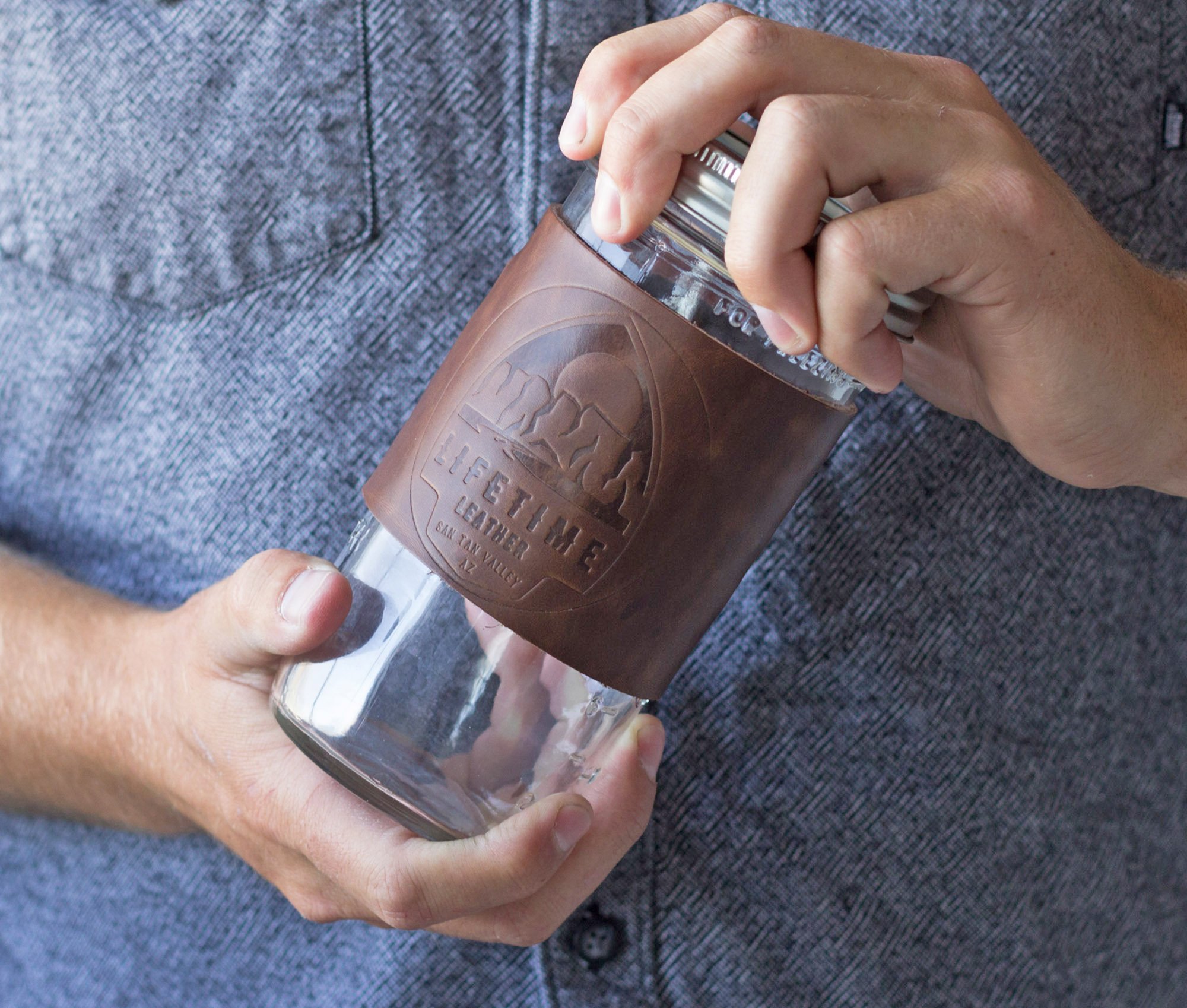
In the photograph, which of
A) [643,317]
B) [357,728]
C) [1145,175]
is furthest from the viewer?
[1145,175]

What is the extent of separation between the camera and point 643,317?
0.52 meters

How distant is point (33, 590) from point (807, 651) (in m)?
0.65

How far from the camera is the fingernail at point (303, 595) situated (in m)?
0.60

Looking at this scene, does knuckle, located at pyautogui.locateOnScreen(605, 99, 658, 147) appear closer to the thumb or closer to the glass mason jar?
the glass mason jar

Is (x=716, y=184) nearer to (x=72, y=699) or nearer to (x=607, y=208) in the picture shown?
(x=607, y=208)

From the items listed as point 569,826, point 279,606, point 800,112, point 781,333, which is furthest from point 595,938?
point 800,112

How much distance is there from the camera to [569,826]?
600 millimetres

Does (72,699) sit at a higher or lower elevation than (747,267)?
lower

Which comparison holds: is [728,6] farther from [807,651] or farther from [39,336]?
[39,336]

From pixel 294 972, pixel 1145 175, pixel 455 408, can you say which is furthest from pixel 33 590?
pixel 1145 175

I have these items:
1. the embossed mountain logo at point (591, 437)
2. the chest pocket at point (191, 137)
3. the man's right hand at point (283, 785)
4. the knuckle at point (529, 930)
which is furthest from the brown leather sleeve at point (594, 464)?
the chest pocket at point (191, 137)

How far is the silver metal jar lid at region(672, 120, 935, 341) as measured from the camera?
53cm

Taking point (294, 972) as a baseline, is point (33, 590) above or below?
above

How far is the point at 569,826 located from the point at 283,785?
20cm
